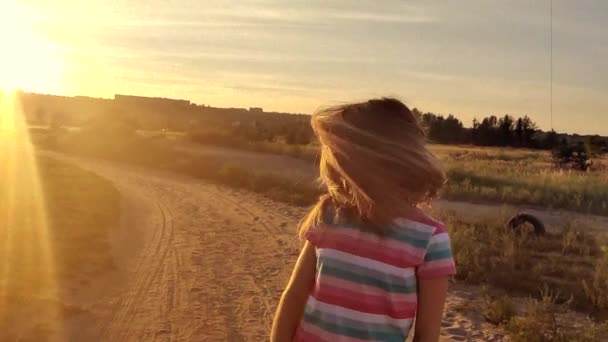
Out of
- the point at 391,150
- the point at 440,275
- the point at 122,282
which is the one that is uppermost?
the point at 391,150

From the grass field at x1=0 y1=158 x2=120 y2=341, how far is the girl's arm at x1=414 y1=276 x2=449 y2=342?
609 centimetres

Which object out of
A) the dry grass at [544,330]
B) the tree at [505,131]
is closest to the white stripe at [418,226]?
the dry grass at [544,330]

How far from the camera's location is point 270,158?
133 ft

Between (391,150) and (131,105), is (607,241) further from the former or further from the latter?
(131,105)

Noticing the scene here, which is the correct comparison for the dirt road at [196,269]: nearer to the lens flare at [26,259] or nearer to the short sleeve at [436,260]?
the lens flare at [26,259]

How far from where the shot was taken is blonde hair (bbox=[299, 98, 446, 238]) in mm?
2203

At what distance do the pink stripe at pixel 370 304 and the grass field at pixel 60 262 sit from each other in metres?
5.98

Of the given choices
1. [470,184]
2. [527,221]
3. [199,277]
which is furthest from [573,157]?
[199,277]

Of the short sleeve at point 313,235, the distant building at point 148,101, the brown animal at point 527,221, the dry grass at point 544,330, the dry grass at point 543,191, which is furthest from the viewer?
the distant building at point 148,101

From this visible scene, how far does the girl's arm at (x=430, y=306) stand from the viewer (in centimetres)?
220

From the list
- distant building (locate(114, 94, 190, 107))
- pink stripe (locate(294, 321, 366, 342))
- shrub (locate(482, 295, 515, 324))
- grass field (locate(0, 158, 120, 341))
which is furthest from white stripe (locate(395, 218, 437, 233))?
distant building (locate(114, 94, 190, 107))

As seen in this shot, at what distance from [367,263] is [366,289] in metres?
0.07

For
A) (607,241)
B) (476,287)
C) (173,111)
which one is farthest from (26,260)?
(173,111)

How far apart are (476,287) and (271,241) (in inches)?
179
